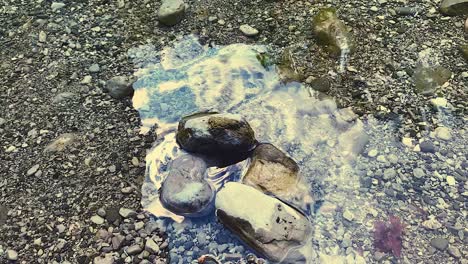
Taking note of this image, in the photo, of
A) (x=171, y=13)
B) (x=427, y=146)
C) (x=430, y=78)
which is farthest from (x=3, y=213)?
(x=430, y=78)

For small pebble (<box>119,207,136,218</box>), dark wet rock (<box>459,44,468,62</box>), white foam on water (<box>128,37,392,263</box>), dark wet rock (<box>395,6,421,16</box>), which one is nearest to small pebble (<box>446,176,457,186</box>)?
white foam on water (<box>128,37,392,263</box>)

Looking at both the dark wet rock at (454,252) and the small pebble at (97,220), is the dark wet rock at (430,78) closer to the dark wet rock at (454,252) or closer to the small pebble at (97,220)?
the dark wet rock at (454,252)

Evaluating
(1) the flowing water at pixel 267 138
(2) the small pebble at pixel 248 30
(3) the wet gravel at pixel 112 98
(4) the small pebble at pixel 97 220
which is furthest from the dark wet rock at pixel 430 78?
(4) the small pebble at pixel 97 220

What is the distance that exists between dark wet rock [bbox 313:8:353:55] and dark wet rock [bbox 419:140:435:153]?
3.58 feet

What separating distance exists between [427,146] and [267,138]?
46.3 inches

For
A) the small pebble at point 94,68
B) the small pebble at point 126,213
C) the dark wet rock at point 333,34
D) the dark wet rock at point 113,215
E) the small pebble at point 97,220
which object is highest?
the dark wet rock at point 333,34

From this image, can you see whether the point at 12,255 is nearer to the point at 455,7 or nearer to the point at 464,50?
the point at 464,50

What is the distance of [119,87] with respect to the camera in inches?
161

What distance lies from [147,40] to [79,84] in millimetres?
765

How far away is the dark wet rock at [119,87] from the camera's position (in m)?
4.09

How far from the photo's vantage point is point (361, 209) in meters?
3.38

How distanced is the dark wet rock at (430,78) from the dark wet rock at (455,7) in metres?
0.71

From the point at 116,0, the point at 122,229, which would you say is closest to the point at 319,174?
the point at 122,229

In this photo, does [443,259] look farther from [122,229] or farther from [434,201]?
[122,229]
